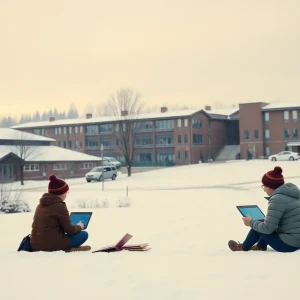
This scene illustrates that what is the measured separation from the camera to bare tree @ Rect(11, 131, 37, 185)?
60.0 metres

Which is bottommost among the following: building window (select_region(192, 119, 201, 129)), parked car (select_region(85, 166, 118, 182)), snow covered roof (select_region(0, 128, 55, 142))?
parked car (select_region(85, 166, 118, 182))

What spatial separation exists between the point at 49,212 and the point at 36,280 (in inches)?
73.5

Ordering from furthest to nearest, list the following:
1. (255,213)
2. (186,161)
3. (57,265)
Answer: (186,161), (255,213), (57,265)

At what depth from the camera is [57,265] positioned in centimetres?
766

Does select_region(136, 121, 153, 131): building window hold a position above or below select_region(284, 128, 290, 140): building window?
above

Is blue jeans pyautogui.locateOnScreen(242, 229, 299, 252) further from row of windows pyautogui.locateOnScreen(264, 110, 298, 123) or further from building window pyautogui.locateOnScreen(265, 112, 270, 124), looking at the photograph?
building window pyautogui.locateOnScreen(265, 112, 270, 124)

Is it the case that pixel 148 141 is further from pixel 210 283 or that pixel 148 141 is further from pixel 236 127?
pixel 210 283

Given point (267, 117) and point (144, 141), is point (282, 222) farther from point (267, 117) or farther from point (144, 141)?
point (144, 141)

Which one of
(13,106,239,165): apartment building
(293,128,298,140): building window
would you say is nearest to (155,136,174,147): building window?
(13,106,239,165): apartment building

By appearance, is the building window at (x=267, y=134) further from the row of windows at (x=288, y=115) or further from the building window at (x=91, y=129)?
the building window at (x=91, y=129)

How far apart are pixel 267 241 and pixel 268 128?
79283 millimetres

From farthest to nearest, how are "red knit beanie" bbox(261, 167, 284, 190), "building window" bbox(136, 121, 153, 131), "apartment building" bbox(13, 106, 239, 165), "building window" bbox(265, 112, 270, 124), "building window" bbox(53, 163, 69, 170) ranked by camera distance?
1. "building window" bbox(136, 121, 153, 131)
2. "apartment building" bbox(13, 106, 239, 165)
3. "building window" bbox(265, 112, 270, 124)
4. "building window" bbox(53, 163, 69, 170)
5. "red knit beanie" bbox(261, 167, 284, 190)

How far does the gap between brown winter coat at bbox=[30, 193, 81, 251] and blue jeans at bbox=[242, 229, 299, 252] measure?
9.40 feet

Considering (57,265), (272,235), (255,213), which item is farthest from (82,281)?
(255,213)
